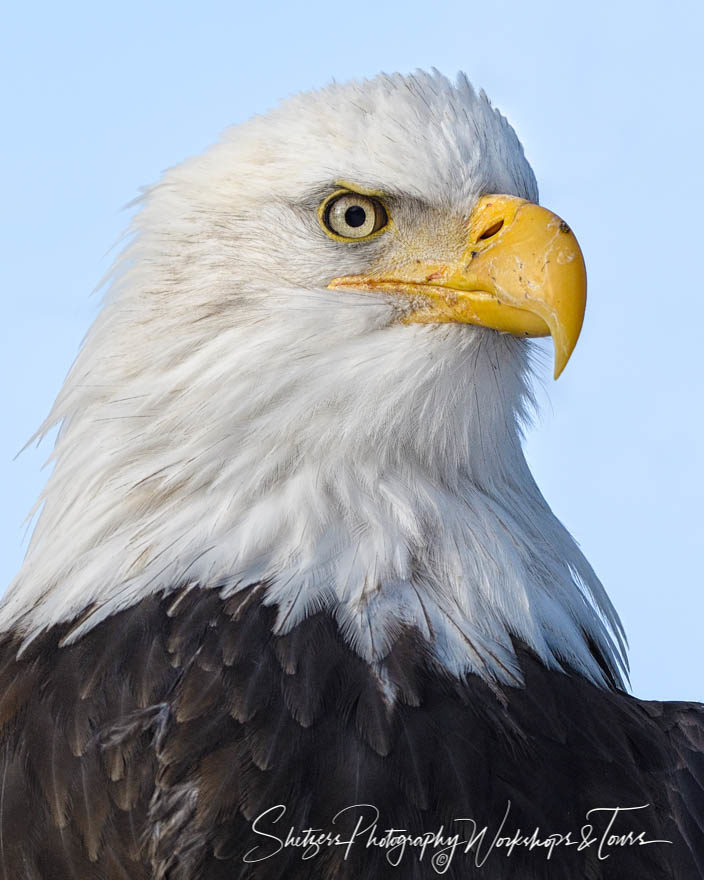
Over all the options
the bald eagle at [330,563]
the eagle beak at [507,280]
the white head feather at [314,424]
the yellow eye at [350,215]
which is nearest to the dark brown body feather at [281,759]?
the bald eagle at [330,563]

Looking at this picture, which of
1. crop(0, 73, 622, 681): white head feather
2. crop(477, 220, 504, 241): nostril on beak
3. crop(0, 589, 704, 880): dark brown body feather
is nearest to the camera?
crop(0, 589, 704, 880): dark brown body feather

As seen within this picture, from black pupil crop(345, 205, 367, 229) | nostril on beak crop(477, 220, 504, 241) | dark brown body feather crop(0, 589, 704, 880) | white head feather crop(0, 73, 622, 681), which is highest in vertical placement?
black pupil crop(345, 205, 367, 229)

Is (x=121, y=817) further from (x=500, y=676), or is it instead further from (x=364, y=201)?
(x=364, y=201)

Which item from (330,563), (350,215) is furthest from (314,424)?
(350,215)

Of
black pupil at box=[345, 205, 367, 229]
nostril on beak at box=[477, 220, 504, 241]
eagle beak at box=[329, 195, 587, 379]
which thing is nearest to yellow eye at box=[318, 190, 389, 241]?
black pupil at box=[345, 205, 367, 229]

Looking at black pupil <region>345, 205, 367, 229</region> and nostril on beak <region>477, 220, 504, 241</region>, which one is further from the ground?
black pupil <region>345, 205, 367, 229</region>

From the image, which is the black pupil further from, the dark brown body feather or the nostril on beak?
the dark brown body feather

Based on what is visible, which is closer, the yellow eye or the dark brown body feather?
the dark brown body feather

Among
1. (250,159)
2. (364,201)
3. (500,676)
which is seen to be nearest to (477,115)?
(364,201)
